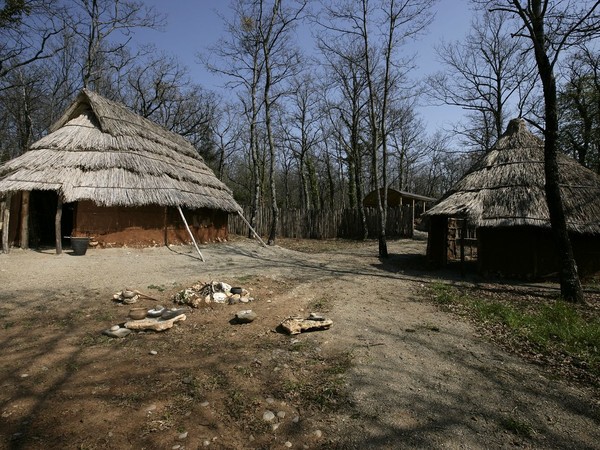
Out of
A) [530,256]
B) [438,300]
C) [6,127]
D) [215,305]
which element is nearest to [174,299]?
[215,305]

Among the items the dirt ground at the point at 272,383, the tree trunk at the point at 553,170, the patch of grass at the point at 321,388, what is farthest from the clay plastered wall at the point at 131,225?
the tree trunk at the point at 553,170

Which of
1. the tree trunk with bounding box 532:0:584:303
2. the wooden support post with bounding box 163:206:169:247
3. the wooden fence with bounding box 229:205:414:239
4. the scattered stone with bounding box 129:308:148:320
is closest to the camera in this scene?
the scattered stone with bounding box 129:308:148:320

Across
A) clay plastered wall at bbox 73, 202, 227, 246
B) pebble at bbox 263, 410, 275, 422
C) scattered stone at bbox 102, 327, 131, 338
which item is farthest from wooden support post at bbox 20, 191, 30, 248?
pebble at bbox 263, 410, 275, 422

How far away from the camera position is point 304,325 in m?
5.54

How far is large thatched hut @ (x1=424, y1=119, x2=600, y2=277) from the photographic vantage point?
389 inches

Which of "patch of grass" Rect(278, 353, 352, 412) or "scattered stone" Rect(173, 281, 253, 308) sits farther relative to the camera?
"scattered stone" Rect(173, 281, 253, 308)

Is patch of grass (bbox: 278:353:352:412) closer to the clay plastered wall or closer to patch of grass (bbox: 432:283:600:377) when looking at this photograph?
patch of grass (bbox: 432:283:600:377)

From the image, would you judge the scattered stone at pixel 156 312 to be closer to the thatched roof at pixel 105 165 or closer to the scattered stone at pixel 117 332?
the scattered stone at pixel 117 332

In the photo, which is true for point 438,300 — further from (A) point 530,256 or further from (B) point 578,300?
(A) point 530,256

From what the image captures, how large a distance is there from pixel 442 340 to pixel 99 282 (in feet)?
24.7

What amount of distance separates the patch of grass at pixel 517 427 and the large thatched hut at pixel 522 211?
25.2 ft

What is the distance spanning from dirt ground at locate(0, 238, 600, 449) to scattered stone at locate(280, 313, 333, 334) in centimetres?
10

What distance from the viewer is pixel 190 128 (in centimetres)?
2958

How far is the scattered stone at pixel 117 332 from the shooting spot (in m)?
5.21
